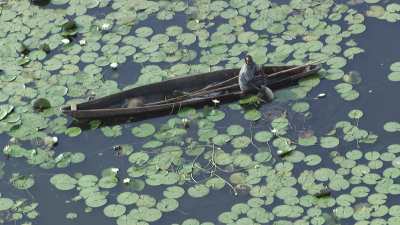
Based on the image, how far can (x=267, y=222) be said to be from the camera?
30.7ft

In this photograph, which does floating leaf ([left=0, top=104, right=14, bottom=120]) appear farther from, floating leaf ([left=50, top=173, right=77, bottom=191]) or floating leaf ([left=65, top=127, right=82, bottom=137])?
floating leaf ([left=50, top=173, right=77, bottom=191])

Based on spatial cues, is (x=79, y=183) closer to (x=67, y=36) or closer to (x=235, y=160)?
(x=235, y=160)

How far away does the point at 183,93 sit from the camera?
10.8 metres

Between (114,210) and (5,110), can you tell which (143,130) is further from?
(5,110)

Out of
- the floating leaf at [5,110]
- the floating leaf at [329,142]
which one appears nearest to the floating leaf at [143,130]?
the floating leaf at [5,110]

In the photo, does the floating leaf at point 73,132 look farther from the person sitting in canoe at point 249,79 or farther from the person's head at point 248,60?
the person's head at point 248,60

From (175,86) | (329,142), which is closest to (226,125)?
(175,86)

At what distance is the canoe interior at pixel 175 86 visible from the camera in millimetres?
10766

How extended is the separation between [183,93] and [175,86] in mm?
119

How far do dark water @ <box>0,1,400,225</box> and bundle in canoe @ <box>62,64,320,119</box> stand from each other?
0.54ft

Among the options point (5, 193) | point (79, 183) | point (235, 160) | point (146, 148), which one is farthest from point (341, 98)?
point (5, 193)

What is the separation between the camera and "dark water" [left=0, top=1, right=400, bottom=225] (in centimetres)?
966

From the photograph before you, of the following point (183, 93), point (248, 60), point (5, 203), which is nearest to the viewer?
point (5, 203)

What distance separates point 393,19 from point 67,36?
11.6 feet
